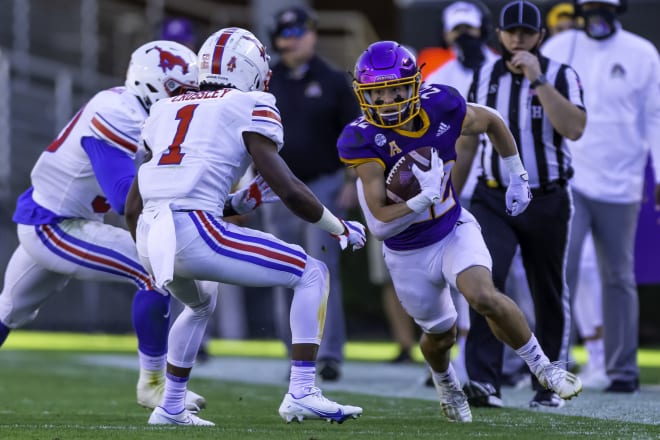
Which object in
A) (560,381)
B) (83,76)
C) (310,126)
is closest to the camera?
(560,381)

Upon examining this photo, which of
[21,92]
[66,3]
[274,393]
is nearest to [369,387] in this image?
[274,393]

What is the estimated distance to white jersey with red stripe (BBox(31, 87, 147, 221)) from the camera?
562cm

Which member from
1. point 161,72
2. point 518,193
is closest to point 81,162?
point 161,72

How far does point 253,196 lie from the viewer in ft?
16.7

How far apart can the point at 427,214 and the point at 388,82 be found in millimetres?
536

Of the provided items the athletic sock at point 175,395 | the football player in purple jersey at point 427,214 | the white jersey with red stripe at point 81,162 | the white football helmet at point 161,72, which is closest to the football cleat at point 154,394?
the athletic sock at point 175,395

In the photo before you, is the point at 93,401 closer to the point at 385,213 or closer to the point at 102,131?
the point at 102,131

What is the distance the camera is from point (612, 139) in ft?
23.5

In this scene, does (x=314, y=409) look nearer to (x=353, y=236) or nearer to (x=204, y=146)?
(x=353, y=236)

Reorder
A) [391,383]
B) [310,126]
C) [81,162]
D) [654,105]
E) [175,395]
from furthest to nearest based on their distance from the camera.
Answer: [310,126]
[391,383]
[654,105]
[81,162]
[175,395]

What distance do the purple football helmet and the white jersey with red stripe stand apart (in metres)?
1.04

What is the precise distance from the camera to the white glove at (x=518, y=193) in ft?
17.9

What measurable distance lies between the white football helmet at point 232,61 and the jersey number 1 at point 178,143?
181 millimetres

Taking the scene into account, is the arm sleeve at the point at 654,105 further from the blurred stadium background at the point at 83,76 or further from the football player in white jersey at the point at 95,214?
the blurred stadium background at the point at 83,76
